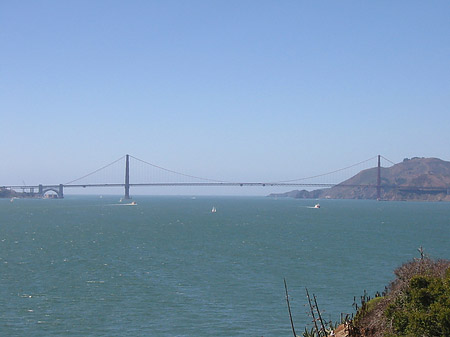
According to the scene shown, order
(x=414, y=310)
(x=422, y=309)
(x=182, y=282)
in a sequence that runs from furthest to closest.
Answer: (x=182, y=282) < (x=414, y=310) < (x=422, y=309)

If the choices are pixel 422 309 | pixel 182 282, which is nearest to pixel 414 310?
pixel 422 309

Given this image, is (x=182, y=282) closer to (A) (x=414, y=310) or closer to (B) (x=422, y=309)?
(A) (x=414, y=310)

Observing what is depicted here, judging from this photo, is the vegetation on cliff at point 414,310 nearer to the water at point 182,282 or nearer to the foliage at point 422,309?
the foliage at point 422,309

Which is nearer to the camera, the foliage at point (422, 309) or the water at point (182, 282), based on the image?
the foliage at point (422, 309)

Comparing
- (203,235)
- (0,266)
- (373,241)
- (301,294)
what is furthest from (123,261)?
(373,241)

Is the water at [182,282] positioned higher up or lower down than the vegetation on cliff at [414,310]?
lower down

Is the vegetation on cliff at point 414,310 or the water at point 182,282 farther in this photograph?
the water at point 182,282

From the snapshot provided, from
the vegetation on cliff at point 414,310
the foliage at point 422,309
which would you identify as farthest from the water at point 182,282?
the foliage at point 422,309

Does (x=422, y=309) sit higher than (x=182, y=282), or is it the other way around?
(x=422, y=309)

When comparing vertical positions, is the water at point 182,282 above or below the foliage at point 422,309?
below

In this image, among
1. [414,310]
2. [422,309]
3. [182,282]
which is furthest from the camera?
[182,282]

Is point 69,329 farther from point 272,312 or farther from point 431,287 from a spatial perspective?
point 431,287
